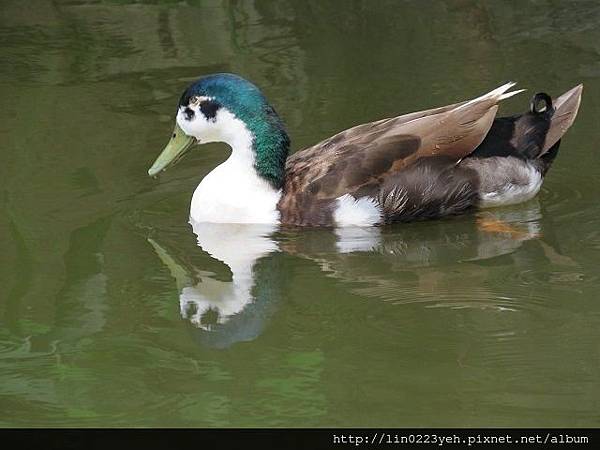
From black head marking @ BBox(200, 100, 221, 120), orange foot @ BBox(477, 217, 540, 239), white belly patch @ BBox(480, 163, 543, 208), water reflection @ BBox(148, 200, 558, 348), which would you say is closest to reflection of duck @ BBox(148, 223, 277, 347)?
water reflection @ BBox(148, 200, 558, 348)

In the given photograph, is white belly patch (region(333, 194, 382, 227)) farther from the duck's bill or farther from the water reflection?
the duck's bill

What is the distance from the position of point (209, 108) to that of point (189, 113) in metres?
0.17

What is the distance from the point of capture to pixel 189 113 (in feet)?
31.0

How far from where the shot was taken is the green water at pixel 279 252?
6.82m

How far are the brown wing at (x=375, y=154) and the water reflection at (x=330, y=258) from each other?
0.64 feet

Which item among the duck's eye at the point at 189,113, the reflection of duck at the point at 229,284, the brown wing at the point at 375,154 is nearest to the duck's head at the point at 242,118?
the duck's eye at the point at 189,113

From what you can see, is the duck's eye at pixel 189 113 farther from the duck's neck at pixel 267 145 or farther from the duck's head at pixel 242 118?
the duck's neck at pixel 267 145

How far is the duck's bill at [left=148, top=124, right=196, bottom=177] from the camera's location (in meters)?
9.61

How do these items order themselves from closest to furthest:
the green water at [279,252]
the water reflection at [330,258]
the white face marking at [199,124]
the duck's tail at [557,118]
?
the green water at [279,252]
the water reflection at [330,258]
the white face marking at [199,124]
the duck's tail at [557,118]

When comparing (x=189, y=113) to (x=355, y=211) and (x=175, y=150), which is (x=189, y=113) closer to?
(x=175, y=150)

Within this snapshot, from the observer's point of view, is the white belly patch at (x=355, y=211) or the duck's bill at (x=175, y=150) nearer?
the white belly patch at (x=355, y=211)

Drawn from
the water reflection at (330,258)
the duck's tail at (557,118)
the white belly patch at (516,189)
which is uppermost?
the duck's tail at (557,118)

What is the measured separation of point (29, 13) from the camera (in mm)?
13664

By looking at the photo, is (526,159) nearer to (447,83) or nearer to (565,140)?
(565,140)
